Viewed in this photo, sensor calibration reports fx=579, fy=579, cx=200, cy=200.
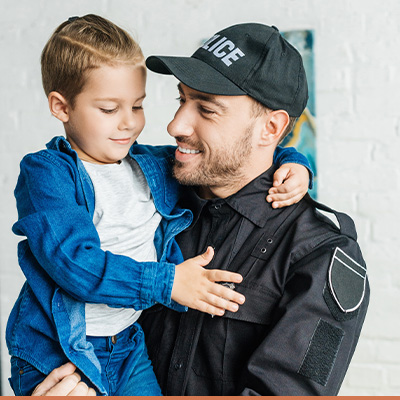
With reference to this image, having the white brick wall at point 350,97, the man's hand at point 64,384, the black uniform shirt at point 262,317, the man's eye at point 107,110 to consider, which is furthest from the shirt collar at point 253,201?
the white brick wall at point 350,97

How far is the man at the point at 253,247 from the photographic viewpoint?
4.49ft

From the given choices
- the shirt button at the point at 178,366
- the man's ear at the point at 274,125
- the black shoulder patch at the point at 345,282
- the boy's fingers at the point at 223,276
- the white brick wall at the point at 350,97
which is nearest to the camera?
the boy's fingers at the point at 223,276

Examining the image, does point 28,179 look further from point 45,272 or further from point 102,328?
point 102,328

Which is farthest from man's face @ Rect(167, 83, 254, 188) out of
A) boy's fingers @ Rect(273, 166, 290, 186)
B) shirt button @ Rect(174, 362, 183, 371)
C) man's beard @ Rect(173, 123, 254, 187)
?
shirt button @ Rect(174, 362, 183, 371)

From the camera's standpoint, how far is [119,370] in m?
1.51

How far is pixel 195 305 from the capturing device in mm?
1307

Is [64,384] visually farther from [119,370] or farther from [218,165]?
[218,165]

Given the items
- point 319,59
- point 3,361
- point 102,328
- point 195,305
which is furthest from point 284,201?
point 3,361

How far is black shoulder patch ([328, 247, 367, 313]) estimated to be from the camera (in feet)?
4.59

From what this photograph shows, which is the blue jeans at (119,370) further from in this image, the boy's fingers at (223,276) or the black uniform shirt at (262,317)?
the boy's fingers at (223,276)

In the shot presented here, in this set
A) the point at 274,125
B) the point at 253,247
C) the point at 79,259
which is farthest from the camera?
the point at 274,125

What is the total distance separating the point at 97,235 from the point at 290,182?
1.78ft

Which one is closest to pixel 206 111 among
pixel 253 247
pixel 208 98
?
pixel 208 98

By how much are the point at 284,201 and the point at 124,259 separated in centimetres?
48
